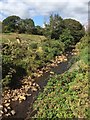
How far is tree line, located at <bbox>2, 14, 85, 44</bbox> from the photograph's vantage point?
71.4 feet

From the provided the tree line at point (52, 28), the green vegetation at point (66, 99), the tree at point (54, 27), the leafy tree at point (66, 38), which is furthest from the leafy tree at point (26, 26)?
the green vegetation at point (66, 99)

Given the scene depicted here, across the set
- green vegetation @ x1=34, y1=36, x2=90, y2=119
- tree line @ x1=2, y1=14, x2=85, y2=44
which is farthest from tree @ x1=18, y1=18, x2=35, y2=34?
green vegetation @ x1=34, y1=36, x2=90, y2=119

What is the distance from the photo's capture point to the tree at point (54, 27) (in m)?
21.8

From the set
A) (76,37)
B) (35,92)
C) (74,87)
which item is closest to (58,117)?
(74,87)

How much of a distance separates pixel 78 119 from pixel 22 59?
6.43 m

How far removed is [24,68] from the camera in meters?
13.0


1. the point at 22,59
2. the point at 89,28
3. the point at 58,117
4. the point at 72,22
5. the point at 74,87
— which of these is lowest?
the point at 58,117

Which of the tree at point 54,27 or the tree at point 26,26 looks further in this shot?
the tree at point 26,26

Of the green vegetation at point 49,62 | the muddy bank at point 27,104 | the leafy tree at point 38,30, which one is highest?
the leafy tree at point 38,30

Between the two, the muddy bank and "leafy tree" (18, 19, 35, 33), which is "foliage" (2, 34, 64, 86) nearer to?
the muddy bank

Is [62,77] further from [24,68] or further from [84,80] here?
[24,68]

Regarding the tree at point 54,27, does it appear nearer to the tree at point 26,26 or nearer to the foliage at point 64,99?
the tree at point 26,26

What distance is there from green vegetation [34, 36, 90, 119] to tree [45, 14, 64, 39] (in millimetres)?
12096

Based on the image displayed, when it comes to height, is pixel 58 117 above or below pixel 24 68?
below
